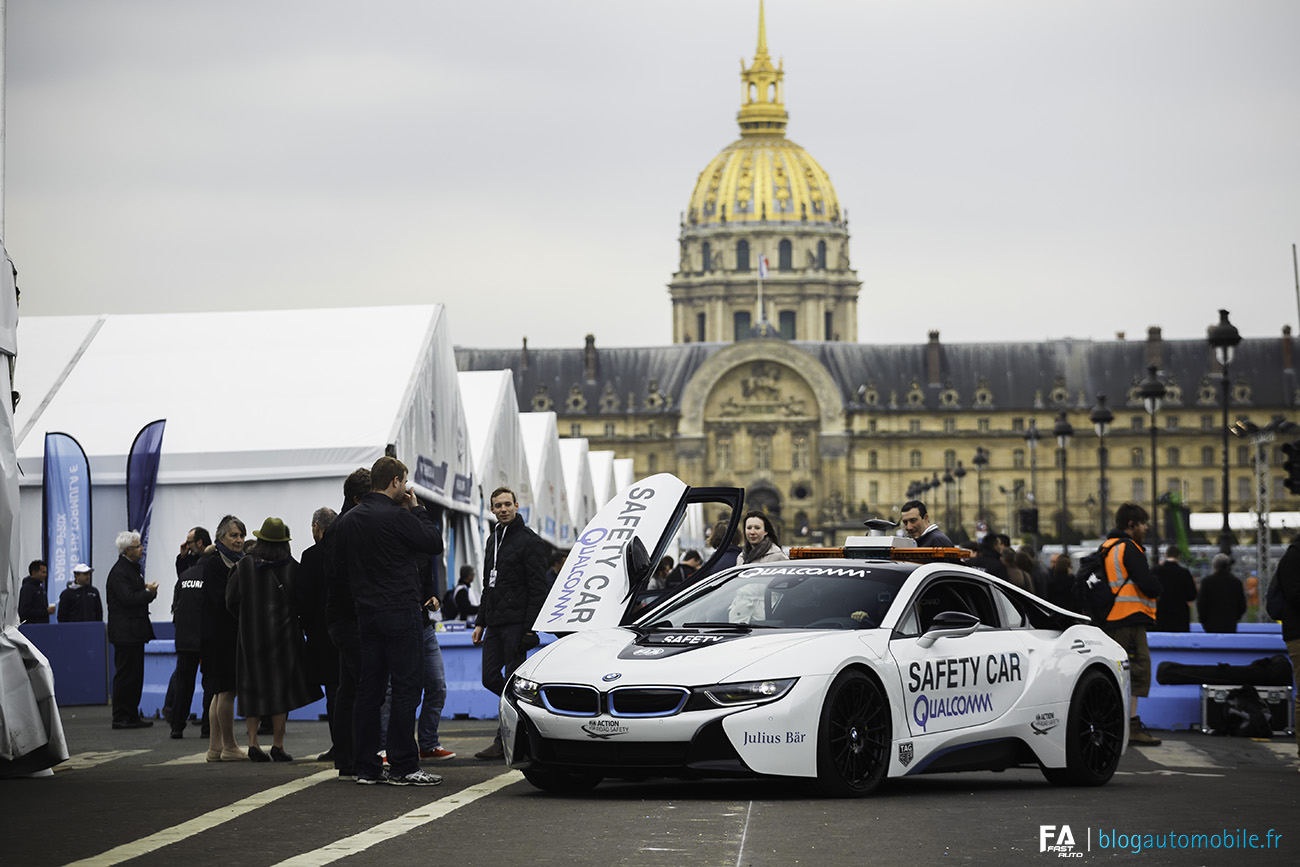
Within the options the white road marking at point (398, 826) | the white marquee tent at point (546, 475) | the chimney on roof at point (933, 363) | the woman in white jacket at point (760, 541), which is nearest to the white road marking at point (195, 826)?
the white road marking at point (398, 826)

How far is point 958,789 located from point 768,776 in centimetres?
165

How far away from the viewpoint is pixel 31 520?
71.4 feet

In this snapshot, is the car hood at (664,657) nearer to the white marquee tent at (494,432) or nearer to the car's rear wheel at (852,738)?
the car's rear wheel at (852,738)

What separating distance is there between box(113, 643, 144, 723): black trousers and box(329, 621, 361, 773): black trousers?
5812mm

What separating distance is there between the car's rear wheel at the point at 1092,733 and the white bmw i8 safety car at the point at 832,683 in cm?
1

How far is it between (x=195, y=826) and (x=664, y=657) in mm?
2468

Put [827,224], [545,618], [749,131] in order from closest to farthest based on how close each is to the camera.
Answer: [545,618] → [827,224] → [749,131]

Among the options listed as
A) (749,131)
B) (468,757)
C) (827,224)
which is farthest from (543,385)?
(468,757)

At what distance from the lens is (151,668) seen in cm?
1942

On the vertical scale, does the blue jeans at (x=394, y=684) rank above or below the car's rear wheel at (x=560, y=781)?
above

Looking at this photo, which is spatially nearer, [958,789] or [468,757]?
[958,789]

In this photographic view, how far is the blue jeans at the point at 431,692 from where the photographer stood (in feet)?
41.3

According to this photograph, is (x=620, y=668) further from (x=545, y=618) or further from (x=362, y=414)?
(x=362, y=414)

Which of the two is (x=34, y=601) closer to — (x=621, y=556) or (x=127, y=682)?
(x=127, y=682)
